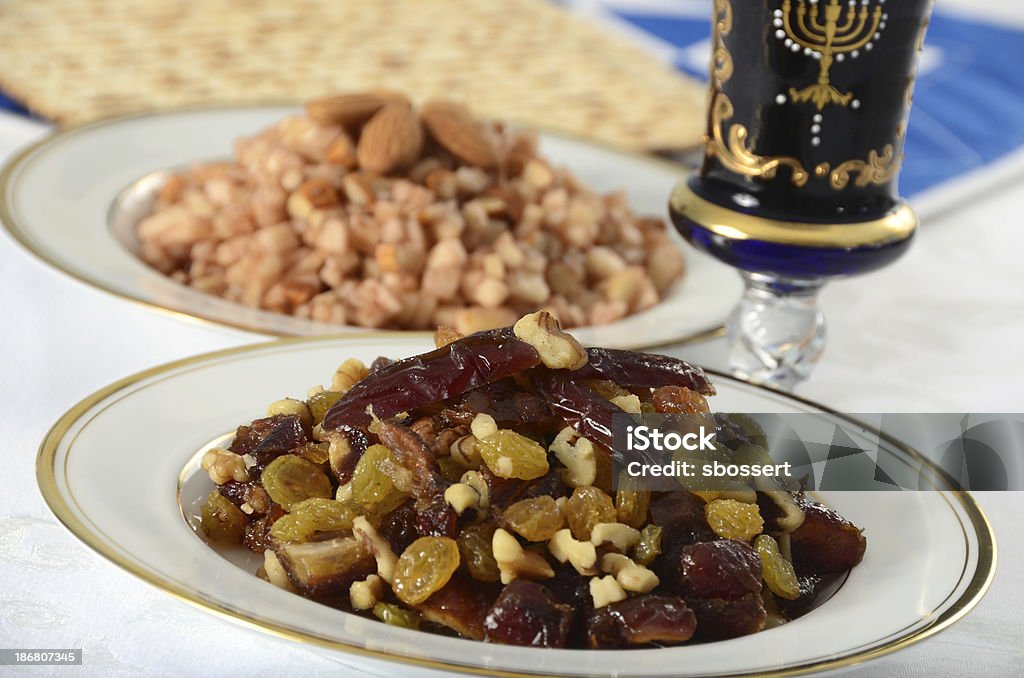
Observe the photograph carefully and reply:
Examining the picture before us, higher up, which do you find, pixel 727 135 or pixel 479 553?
pixel 727 135

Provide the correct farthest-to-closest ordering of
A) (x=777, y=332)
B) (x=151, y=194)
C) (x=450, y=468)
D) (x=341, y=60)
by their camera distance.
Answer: (x=341, y=60) → (x=151, y=194) → (x=777, y=332) → (x=450, y=468)

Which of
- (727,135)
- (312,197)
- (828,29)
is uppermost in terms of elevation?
(828,29)

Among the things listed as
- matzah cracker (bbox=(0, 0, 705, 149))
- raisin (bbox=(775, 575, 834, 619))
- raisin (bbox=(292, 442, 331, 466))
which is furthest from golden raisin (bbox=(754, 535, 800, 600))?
matzah cracker (bbox=(0, 0, 705, 149))

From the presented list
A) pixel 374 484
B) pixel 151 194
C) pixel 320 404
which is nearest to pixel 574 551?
pixel 374 484

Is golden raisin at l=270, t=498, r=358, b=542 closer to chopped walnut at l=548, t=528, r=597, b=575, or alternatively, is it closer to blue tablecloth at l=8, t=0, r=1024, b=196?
chopped walnut at l=548, t=528, r=597, b=575

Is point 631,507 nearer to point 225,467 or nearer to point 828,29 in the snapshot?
point 225,467

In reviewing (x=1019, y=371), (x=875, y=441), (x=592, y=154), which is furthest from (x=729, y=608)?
(x=592, y=154)

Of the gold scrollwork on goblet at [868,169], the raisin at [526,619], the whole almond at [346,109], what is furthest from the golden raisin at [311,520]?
the whole almond at [346,109]
